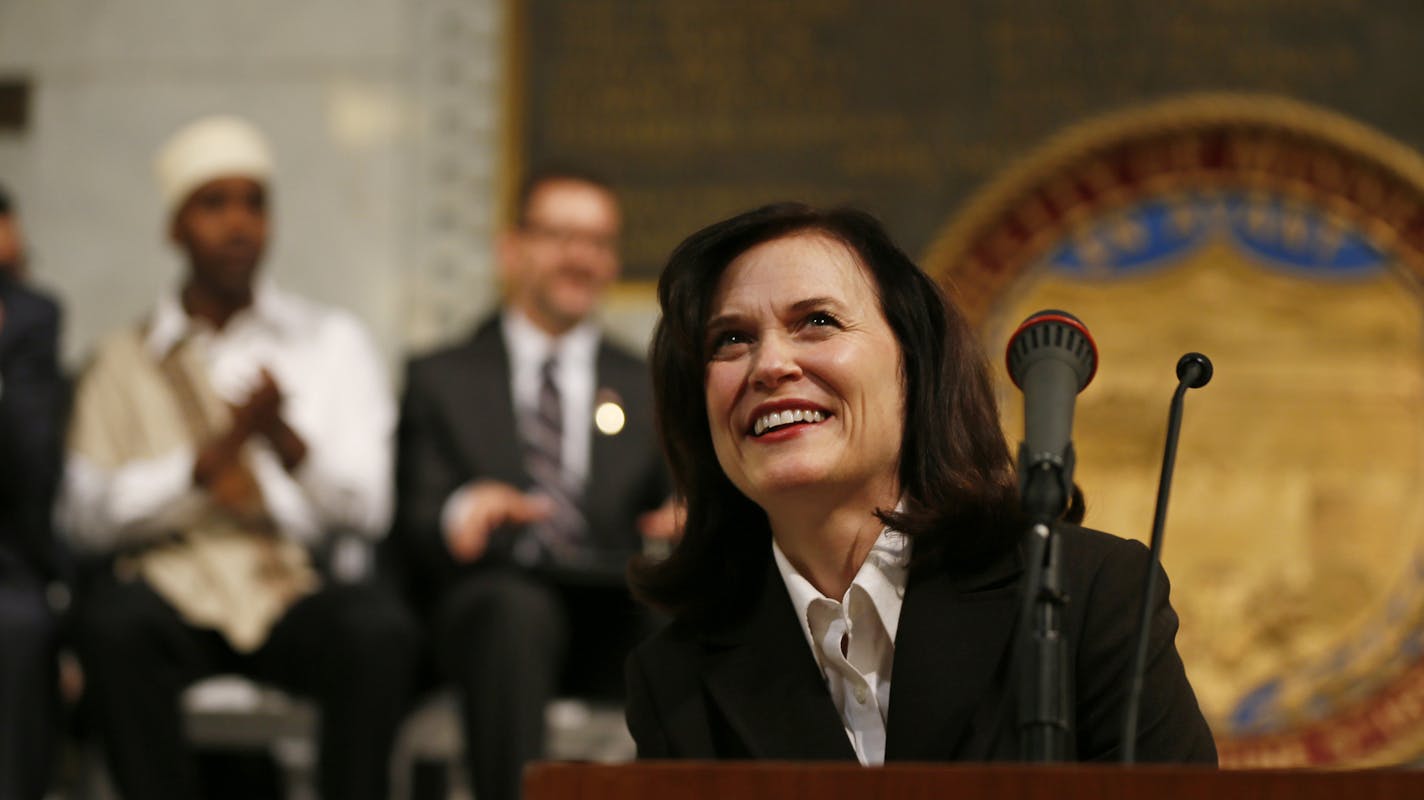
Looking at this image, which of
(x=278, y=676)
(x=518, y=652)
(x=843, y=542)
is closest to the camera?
(x=843, y=542)

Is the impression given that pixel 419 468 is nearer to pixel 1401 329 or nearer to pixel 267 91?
pixel 267 91

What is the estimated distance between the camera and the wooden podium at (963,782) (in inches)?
56.1

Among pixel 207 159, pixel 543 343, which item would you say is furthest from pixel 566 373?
pixel 207 159

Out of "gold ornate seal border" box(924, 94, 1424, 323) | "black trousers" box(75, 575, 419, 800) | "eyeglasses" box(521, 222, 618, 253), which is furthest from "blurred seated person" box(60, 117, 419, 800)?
"gold ornate seal border" box(924, 94, 1424, 323)

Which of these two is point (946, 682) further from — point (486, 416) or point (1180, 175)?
point (1180, 175)

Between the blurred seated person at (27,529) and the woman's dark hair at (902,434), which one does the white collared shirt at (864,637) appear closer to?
the woman's dark hair at (902,434)

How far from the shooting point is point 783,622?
2.32 m

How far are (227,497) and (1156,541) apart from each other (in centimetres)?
287

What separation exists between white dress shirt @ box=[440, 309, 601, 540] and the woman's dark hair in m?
1.86

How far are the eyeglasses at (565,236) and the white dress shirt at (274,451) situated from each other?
554 mm

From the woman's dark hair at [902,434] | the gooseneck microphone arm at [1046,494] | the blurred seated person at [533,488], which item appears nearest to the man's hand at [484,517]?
the blurred seated person at [533,488]

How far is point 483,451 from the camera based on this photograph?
4.31m

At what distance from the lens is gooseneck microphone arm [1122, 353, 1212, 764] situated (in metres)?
1.77

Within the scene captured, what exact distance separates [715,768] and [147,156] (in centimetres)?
438
